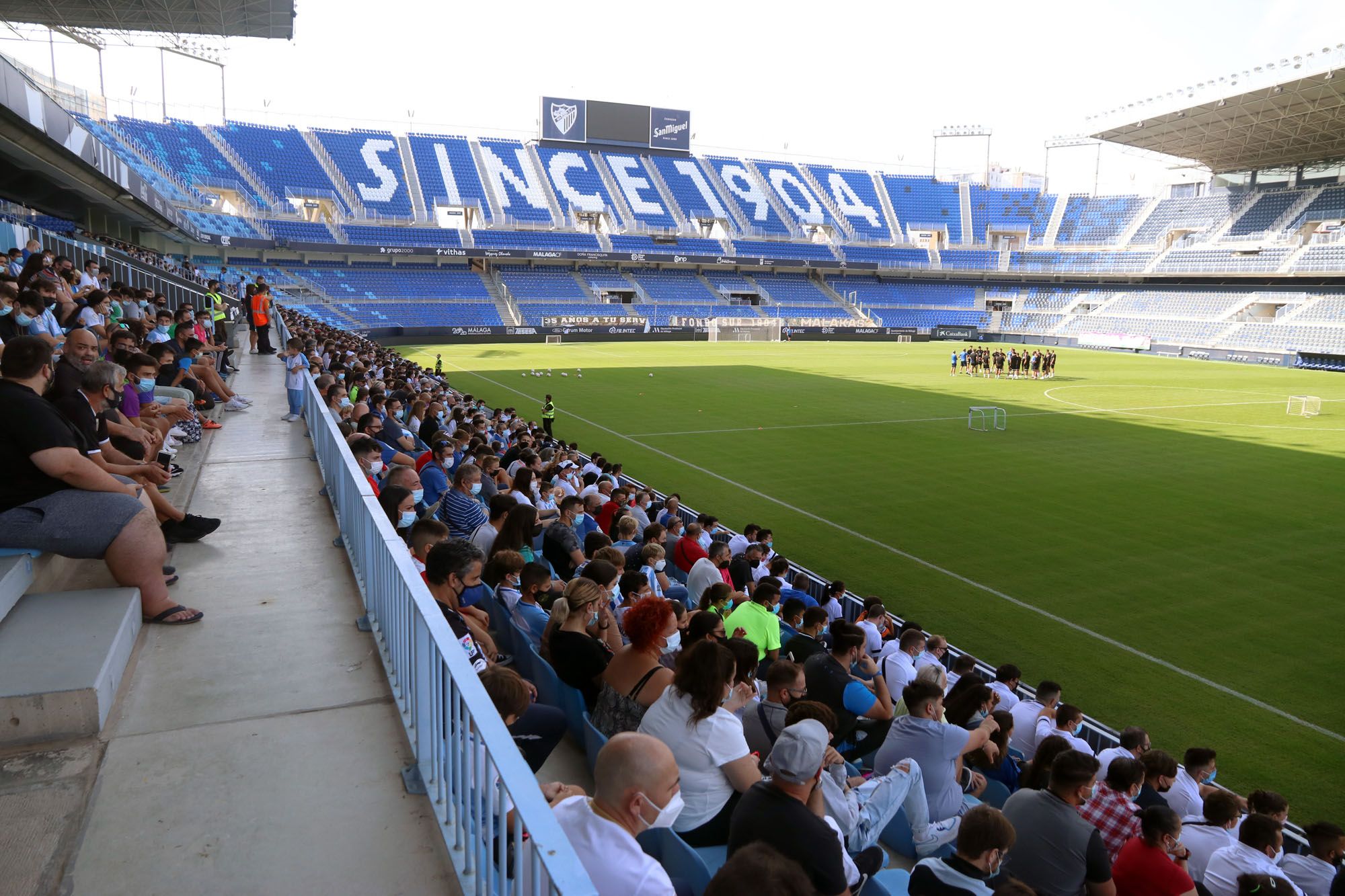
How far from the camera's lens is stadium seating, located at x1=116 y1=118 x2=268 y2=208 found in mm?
58531

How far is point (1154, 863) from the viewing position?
4945 mm

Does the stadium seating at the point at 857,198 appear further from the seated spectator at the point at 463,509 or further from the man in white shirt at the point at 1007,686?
the man in white shirt at the point at 1007,686

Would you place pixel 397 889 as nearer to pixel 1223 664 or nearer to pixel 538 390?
pixel 1223 664

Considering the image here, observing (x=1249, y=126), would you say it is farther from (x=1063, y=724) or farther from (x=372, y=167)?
(x=1063, y=724)

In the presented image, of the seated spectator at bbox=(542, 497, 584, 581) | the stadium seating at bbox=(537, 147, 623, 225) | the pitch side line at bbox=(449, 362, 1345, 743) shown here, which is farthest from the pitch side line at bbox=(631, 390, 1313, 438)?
the stadium seating at bbox=(537, 147, 623, 225)

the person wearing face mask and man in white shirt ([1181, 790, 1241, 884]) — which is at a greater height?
the person wearing face mask

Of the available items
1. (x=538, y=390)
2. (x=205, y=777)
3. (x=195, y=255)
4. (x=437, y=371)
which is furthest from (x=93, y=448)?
(x=195, y=255)

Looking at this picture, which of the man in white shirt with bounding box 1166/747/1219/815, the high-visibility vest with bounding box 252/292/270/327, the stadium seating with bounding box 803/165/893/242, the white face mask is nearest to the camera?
the white face mask

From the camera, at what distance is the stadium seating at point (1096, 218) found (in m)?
76.8

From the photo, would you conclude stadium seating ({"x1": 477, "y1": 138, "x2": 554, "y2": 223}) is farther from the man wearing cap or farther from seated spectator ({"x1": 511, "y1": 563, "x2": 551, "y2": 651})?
the man wearing cap

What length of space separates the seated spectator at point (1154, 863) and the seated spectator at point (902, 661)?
8.25ft

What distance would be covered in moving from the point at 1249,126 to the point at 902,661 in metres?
65.5

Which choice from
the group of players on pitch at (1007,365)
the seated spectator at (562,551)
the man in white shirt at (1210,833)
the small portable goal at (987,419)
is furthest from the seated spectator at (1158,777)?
the group of players on pitch at (1007,365)

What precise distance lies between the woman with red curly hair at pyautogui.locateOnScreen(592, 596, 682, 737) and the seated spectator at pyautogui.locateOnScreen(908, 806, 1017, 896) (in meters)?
1.60
